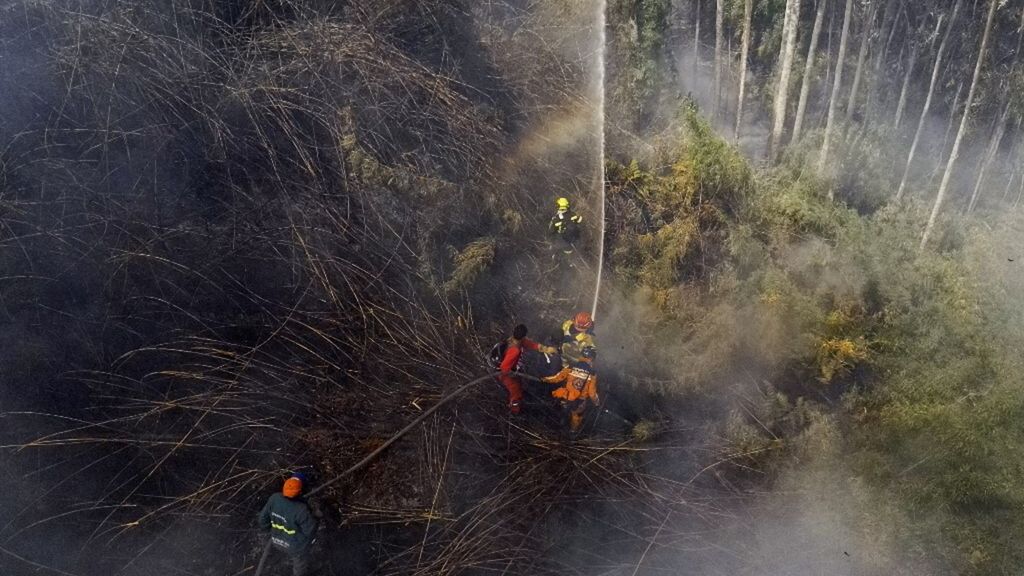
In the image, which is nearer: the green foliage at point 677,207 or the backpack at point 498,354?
the backpack at point 498,354

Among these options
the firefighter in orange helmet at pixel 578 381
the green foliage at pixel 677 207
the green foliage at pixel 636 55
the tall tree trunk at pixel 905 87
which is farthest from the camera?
the tall tree trunk at pixel 905 87

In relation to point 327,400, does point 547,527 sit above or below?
below

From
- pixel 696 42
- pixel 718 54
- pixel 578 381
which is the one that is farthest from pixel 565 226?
pixel 696 42

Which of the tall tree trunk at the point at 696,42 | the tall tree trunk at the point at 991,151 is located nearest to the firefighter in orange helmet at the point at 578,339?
the tall tree trunk at the point at 696,42

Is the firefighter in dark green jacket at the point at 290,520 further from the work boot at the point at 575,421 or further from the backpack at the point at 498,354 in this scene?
the work boot at the point at 575,421

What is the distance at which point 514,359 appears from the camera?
6363 millimetres

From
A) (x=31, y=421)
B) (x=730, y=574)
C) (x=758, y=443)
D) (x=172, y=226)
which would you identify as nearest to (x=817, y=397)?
(x=758, y=443)

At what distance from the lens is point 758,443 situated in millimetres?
7062

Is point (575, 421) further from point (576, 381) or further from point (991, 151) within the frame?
point (991, 151)

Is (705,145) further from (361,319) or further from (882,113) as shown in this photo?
(882,113)

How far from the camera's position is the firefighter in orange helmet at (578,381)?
21.3ft

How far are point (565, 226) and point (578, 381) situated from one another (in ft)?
9.11

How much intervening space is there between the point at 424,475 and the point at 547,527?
128 centimetres

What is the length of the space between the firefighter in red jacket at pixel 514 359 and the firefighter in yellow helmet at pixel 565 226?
243 centimetres
